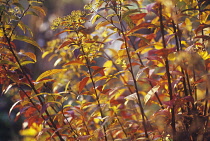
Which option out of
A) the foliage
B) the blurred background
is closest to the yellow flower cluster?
the foliage

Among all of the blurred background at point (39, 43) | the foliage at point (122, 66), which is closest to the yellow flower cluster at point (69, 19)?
the foliage at point (122, 66)

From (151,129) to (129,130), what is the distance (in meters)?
0.09

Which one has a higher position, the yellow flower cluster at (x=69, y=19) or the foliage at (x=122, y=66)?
the yellow flower cluster at (x=69, y=19)

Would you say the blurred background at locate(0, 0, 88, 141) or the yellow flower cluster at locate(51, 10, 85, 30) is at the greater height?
the yellow flower cluster at locate(51, 10, 85, 30)

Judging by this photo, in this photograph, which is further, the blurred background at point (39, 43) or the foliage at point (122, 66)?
the blurred background at point (39, 43)

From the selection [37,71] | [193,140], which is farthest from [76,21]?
[37,71]

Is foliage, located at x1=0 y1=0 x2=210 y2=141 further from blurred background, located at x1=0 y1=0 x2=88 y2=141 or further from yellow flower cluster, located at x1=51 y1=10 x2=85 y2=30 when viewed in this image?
blurred background, located at x1=0 y1=0 x2=88 y2=141

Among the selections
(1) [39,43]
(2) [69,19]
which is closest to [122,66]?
(2) [69,19]

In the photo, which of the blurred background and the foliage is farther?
the blurred background

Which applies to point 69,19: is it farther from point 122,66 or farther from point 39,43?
point 39,43

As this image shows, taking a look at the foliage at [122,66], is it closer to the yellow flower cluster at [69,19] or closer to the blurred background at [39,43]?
the yellow flower cluster at [69,19]

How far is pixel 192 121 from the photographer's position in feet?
3.31

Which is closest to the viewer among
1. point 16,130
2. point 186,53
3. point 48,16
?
point 186,53

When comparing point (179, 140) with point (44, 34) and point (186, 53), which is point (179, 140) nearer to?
point (186, 53)
